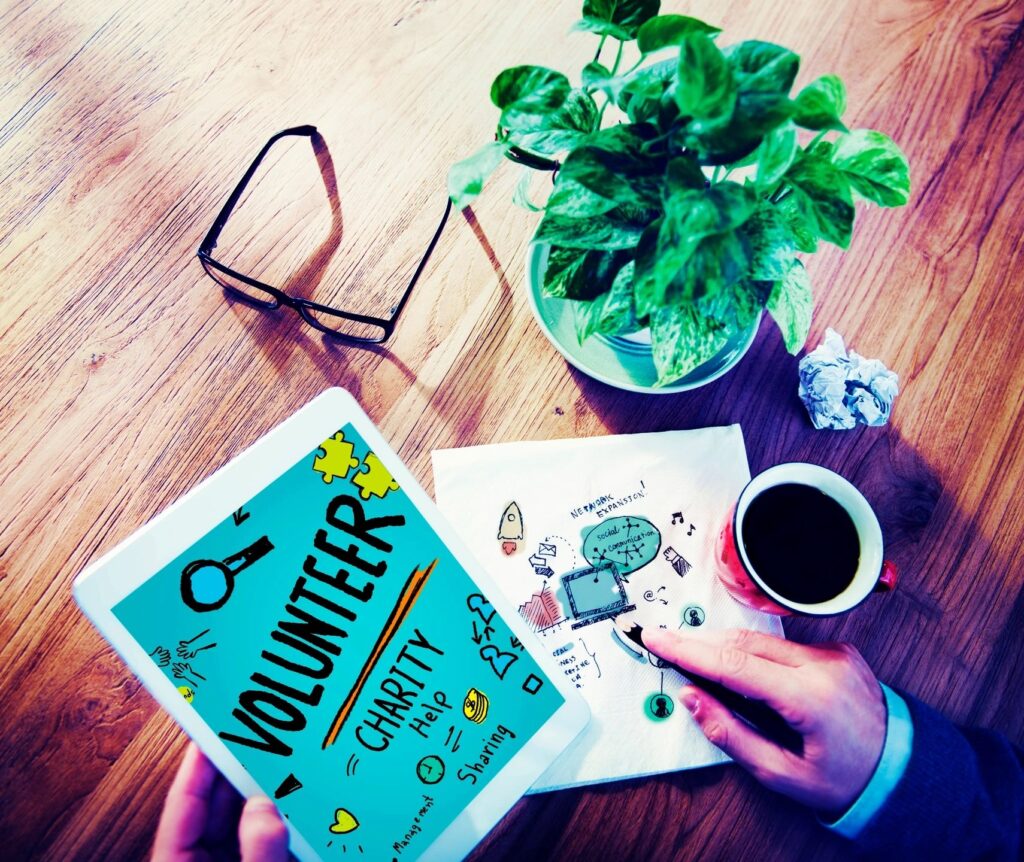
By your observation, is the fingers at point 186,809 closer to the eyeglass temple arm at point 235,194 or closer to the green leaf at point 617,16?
the eyeglass temple arm at point 235,194

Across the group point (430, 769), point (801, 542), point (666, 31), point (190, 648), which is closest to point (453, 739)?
point (430, 769)

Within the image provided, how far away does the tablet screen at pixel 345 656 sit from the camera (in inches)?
20.8

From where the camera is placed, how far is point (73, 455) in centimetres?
60

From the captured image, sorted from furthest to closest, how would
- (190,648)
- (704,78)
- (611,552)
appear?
(611,552) < (190,648) < (704,78)

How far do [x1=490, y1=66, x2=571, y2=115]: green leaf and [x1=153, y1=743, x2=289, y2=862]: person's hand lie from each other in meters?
0.54

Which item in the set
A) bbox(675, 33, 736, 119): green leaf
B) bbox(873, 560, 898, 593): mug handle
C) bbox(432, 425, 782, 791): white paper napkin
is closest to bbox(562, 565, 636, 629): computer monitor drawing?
bbox(432, 425, 782, 791): white paper napkin

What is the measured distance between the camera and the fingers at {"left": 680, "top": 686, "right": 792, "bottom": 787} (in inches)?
23.6

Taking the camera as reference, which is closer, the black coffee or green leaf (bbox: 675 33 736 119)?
green leaf (bbox: 675 33 736 119)

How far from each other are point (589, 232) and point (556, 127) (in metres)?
0.07

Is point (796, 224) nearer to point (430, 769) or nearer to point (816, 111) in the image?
point (816, 111)

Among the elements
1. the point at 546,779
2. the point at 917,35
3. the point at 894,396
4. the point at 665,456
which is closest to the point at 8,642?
the point at 546,779

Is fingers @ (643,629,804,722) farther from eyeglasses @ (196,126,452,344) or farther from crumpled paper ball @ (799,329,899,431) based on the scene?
eyeglasses @ (196,126,452,344)

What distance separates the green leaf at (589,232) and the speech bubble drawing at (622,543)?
30cm

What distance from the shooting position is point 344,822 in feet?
1.84
